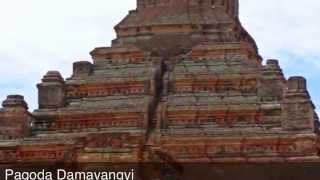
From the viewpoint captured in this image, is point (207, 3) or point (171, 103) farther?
point (207, 3)

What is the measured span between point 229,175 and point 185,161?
66.9 inches

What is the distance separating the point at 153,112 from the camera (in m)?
45.8

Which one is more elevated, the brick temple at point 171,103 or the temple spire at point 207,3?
the temple spire at point 207,3

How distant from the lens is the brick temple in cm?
4362

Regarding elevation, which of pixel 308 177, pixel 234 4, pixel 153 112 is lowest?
pixel 308 177

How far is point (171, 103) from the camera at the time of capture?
45844mm

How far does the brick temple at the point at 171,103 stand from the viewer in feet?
143

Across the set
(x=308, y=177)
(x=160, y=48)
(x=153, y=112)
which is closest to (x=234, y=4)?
(x=160, y=48)

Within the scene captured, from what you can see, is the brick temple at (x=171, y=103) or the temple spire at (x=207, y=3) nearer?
the brick temple at (x=171, y=103)

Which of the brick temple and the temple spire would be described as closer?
the brick temple

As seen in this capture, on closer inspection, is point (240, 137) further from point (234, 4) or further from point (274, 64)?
point (234, 4)

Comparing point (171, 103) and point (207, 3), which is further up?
point (207, 3)

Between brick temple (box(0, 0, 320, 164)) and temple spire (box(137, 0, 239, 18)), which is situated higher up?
temple spire (box(137, 0, 239, 18))

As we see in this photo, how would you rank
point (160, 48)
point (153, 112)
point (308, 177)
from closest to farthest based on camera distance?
point (308, 177), point (153, 112), point (160, 48)
